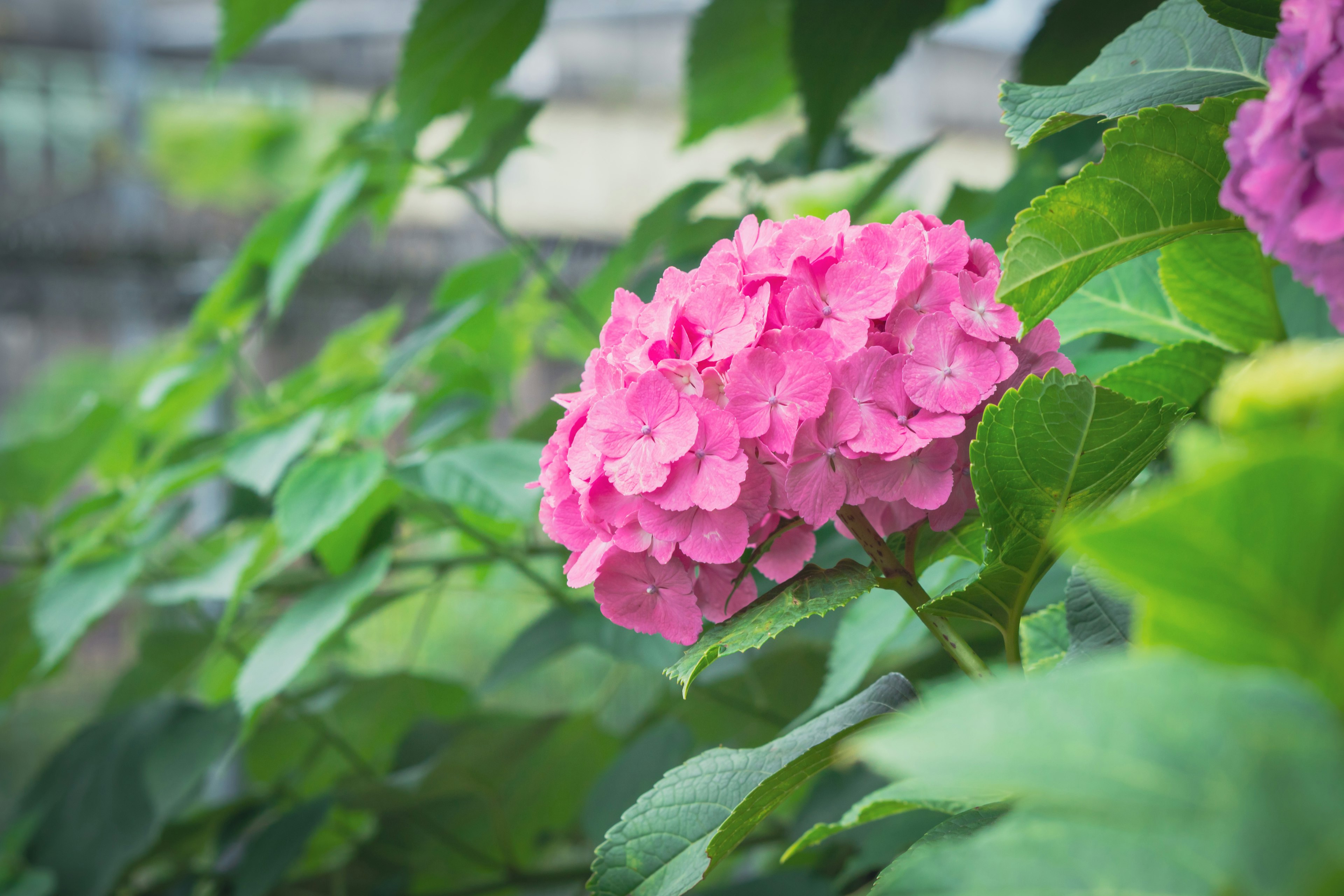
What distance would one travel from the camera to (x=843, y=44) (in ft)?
2.04

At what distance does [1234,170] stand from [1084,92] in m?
0.08

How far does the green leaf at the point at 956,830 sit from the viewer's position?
0.31 m

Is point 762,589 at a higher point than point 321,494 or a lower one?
lower

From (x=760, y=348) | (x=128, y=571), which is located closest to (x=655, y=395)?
(x=760, y=348)

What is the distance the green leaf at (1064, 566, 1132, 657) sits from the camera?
1.22ft

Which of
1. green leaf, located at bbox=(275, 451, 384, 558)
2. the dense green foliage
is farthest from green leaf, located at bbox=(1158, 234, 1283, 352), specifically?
green leaf, located at bbox=(275, 451, 384, 558)

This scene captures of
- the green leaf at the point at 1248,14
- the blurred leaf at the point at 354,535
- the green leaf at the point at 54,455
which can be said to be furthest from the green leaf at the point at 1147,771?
the green leaf at the point at 54,455

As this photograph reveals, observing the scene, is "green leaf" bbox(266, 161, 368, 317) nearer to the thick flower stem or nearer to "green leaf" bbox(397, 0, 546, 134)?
"green leaf" bbox(397, 0, 546, 134)

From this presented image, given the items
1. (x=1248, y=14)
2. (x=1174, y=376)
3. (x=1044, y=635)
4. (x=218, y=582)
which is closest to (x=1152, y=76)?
(x=1248, y=14)

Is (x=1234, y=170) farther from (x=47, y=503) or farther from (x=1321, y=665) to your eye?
(x=47, y=503)

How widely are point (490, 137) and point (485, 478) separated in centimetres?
36

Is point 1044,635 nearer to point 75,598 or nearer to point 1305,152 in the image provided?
point 1305,152

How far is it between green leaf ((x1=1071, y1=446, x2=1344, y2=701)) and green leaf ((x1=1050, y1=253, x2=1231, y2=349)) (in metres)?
0.34

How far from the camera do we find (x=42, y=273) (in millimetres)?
1861
